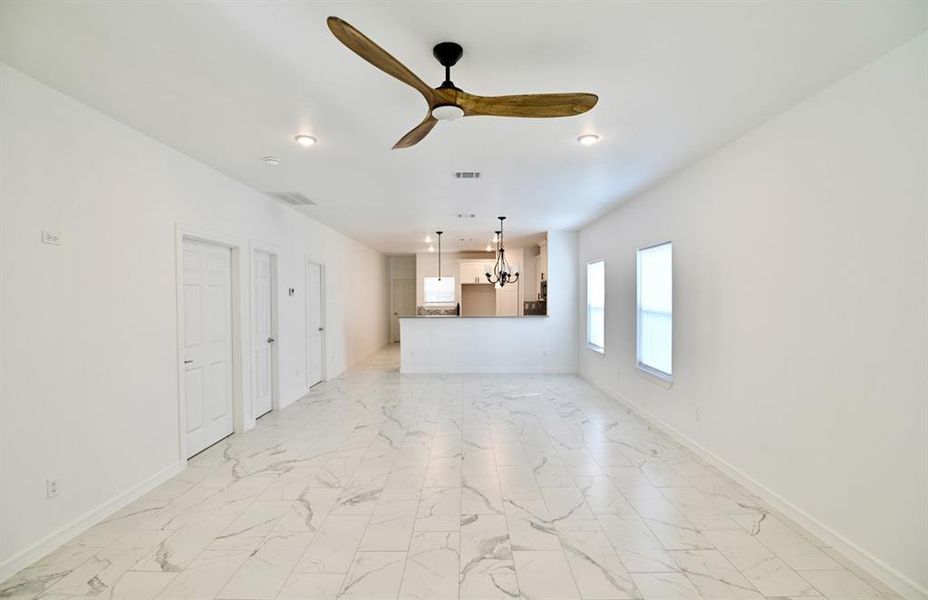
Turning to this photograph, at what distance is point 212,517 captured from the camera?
8.71 ft

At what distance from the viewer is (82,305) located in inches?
98.2

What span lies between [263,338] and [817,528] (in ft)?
17.1

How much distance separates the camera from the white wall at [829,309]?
1923 millimetres

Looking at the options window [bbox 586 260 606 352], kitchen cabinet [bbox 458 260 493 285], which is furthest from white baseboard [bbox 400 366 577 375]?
kitchen cabinet [bbox 458 260 493 285]

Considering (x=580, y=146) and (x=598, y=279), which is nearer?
(x=580, y=146)

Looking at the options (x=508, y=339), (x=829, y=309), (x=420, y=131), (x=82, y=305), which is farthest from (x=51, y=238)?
(x=508, y=339)

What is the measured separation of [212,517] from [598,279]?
5.77 metres

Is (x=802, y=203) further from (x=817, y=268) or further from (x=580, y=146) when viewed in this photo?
(x=580, y=146)

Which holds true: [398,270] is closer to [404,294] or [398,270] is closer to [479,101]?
[404,294]

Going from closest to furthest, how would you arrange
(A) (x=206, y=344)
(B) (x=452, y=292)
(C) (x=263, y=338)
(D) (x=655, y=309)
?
1. (A) (x=206, y=344)
2. (D) (x=655, y=309)
3. (C) (x=263, y=338)
4. (B) (x=452, y=292)

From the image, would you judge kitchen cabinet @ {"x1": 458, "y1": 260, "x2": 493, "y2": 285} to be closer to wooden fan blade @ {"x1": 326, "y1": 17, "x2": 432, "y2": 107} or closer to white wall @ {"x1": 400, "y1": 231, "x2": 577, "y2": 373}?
white wall @ {"x1": 400, "y1": 231, "x2": 577, "y2": 373}

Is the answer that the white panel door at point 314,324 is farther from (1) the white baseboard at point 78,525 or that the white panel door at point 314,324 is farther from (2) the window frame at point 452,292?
(2) the window frame at point 452,292

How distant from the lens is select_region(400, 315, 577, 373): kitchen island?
7598 millimetres

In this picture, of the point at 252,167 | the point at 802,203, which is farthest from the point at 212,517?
the point at 802,203
